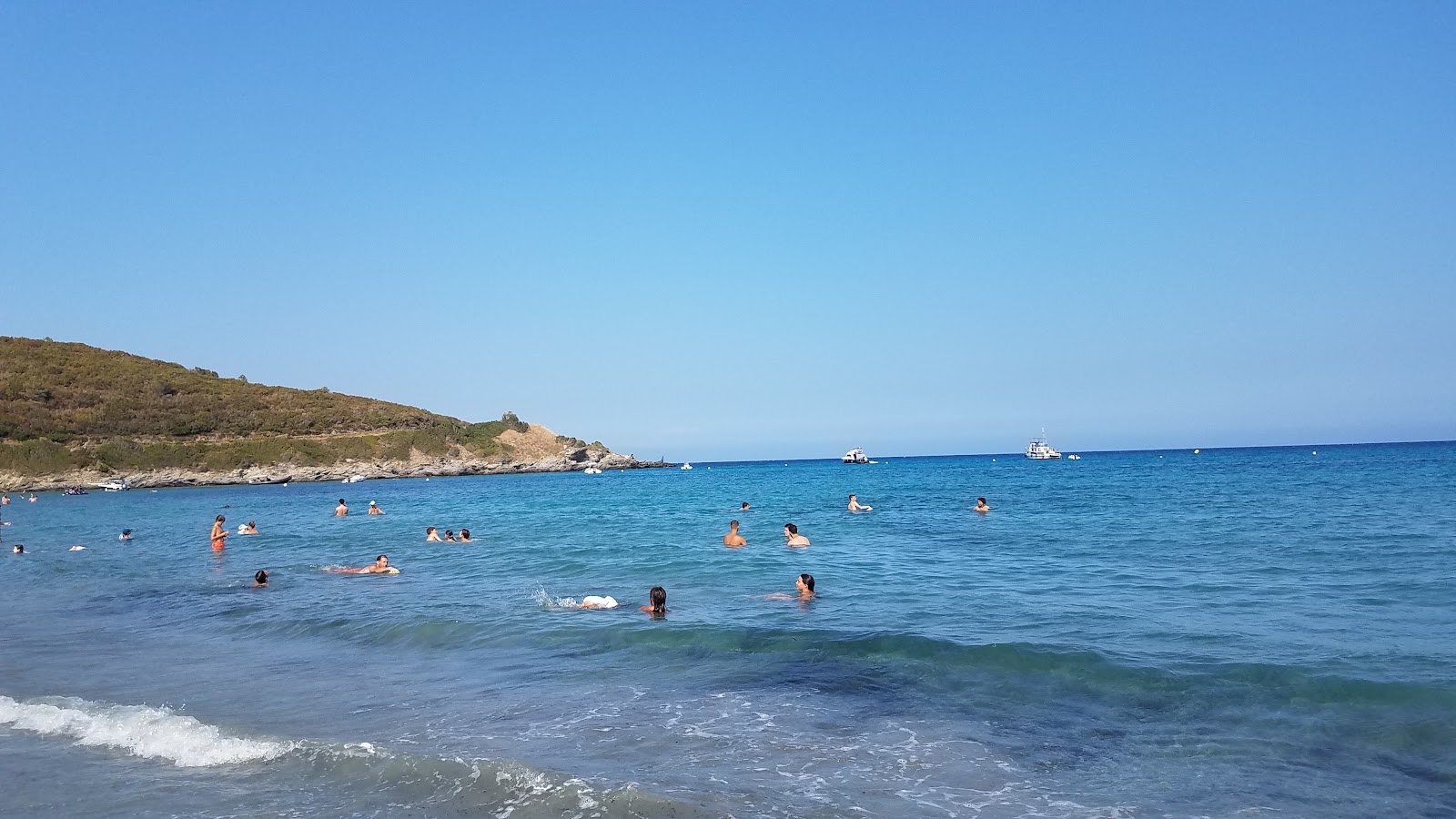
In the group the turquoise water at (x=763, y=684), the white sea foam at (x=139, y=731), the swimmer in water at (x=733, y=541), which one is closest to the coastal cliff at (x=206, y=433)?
the turquoise water at (x=763, y=684)

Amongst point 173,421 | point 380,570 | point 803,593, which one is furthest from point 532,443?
point 803,593

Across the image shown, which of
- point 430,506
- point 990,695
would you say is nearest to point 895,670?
point 990,695

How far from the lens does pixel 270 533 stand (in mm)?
38219

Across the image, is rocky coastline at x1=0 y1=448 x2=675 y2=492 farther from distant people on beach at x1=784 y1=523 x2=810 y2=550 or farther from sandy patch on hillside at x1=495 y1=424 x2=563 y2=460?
distant people on beach at x1=784 y1=523 x2=810 y2=550

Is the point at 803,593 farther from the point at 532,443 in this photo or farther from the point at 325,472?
the point at 532,443

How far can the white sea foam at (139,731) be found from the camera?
9.02 m

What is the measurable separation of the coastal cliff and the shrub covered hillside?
0.17m

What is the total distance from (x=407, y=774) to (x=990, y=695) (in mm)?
6557

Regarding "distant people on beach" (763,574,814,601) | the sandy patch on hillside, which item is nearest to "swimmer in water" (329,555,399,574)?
"distant people on beach" (763,574,814,601)

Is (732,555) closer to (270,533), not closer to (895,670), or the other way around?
(895,670)

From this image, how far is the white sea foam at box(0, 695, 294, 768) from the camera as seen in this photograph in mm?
9016

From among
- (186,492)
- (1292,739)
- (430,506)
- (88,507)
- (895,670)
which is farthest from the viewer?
(186,492)

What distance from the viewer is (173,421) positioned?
108 metres

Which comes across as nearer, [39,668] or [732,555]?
[39,668]
